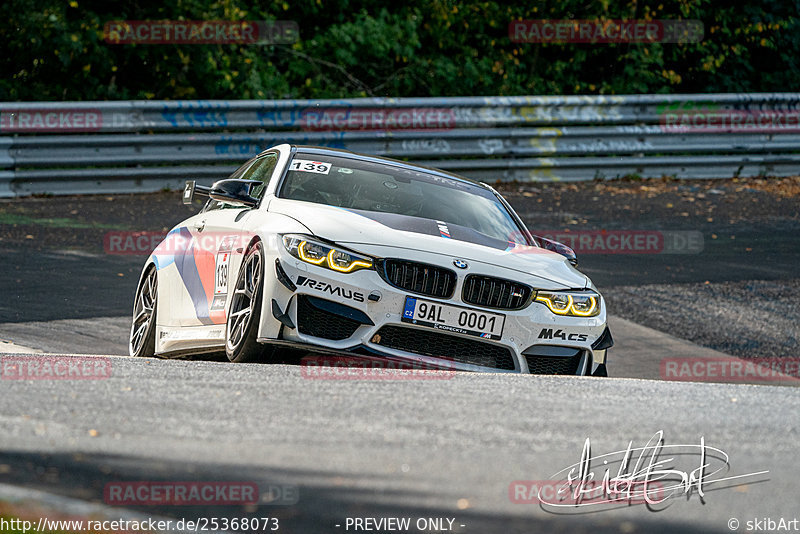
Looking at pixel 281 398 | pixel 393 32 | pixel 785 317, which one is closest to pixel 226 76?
pixel 393 32

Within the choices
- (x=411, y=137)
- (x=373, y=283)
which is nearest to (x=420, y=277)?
(x=373, y=283)

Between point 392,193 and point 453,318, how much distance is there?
1535 millimetres

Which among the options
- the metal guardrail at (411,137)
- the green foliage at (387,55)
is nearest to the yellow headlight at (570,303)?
the metal guardrail at (411,137)

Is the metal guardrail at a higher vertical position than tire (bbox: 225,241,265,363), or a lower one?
lower

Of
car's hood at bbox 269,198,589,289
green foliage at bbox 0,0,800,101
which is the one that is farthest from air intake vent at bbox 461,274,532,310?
green foliage at bbox 0,0,800,101

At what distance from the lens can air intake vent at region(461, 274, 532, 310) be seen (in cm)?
618

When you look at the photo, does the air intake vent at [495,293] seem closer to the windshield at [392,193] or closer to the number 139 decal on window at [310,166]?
the windshield at [392,193]

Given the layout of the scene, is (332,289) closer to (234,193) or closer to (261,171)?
(234,193)

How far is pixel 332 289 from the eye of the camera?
5.98m

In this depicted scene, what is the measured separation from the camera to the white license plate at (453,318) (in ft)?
19.8

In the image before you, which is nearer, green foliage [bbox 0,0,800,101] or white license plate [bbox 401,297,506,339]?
white license plate [bbox 401,297,506,339]

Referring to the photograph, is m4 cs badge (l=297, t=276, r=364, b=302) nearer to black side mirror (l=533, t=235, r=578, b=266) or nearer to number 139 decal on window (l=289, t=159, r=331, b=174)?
number 139 decal on window (l=289, t=159, r=331, b=174)

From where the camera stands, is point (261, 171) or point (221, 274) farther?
point (261, 171)

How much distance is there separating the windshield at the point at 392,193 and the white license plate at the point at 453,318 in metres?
1.12
